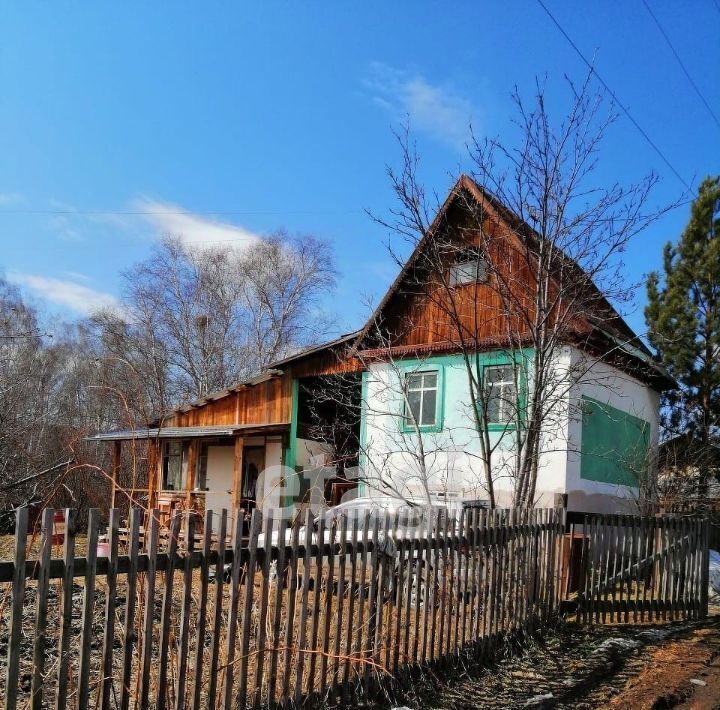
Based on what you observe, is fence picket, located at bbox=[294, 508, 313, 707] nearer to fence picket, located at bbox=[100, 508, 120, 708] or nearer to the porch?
fence picket, located at bbox=[100, 508, 120, 708]

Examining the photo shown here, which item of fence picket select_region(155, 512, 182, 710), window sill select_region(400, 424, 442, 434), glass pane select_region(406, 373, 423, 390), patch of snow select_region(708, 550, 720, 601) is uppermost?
glass pane select_region(406, 373, 423, 390)

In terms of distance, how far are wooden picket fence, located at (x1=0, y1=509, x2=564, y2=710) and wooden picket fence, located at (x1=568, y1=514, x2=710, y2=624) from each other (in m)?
0.58

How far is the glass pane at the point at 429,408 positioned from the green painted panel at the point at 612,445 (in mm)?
3291

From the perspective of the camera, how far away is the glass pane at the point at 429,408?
16.4 meters

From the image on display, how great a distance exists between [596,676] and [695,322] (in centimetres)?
1516

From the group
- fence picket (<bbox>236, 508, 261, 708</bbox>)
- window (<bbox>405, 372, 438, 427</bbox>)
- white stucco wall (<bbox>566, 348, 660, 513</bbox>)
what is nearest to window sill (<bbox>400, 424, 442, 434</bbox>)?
window (<bbox>405, 372, 438, 427</bbox>)

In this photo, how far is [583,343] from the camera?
1361cm

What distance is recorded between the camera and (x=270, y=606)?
16.1 ft

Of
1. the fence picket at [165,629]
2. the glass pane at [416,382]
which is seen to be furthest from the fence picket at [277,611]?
the glass pane at [416,382]

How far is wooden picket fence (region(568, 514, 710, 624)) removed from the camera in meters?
8.81

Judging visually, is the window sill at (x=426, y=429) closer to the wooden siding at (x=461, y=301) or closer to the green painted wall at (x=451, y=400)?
the green painted wall at (x=451, y=400)

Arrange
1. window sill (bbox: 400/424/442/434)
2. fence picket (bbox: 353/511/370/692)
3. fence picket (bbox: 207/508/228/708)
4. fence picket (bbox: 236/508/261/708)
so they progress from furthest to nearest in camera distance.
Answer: window sill (bbox: 400/424/442/434) < fence picket (bbox: 353/511/370/692) < fence picket (bbox: 236/508/261/708) < fence picket (bbox: 207/508/228/708)

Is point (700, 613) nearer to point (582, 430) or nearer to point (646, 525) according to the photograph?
point (646, 525)

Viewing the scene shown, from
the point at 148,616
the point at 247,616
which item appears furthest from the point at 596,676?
the point at 148,616
